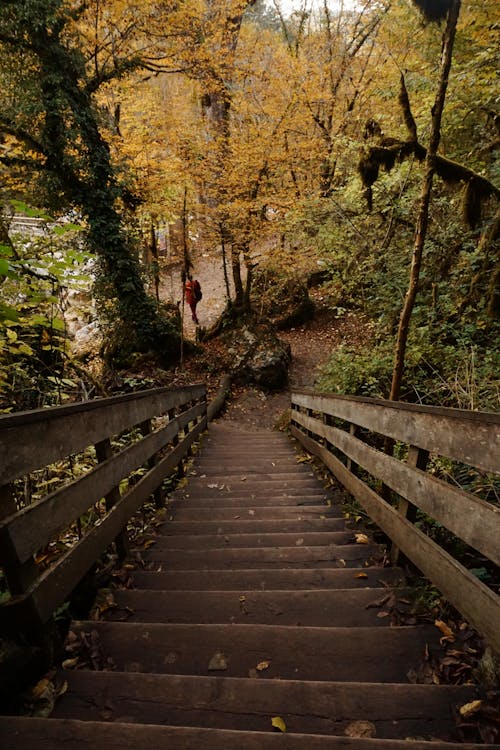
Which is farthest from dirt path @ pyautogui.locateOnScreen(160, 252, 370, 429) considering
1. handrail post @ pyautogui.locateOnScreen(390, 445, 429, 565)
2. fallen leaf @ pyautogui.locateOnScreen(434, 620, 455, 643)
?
fallen leaf @ pyautogui.locateOnScreen(434, 620, 455, 643)

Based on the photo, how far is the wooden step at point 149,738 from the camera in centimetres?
121

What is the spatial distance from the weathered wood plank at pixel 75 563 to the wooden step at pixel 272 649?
0.90ft

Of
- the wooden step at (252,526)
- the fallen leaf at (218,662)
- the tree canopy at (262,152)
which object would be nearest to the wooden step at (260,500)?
the wooden step at (252,526)

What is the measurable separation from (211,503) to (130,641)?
2270mm

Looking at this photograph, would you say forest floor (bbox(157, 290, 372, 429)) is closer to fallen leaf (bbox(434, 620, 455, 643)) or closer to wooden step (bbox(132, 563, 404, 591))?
wooden step (bbox(132, 563, 404, 591))

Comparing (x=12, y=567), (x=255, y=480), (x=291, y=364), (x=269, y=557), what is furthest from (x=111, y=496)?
(x=291, y=364)

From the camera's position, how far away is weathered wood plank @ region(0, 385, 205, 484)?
146cm

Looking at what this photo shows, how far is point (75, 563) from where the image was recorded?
73.2 inches

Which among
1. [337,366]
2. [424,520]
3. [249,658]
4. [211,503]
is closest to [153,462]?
[211,503]

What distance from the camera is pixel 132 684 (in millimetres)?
1501

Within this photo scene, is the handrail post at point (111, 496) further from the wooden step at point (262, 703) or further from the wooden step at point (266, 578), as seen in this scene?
the wooden step at point (262, 703)

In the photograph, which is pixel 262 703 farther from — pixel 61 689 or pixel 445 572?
pixel 445 572

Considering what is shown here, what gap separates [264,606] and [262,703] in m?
0.69

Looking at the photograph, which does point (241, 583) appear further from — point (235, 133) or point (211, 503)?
point (235, 133)
